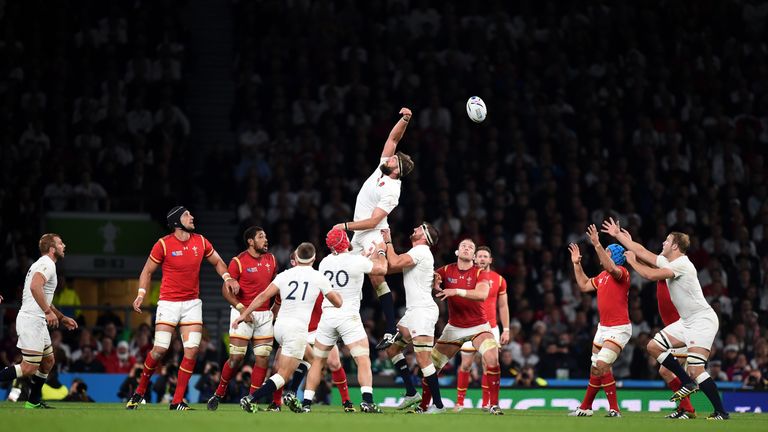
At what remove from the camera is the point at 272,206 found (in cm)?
2623

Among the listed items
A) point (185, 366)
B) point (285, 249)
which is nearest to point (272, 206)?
point (285, 249)

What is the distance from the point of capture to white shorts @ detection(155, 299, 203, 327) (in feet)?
56.1

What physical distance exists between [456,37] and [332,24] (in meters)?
2.93

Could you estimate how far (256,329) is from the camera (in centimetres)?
1803

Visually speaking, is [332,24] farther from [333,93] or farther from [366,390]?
[366,390]

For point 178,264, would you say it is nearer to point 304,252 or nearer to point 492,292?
point 304,252

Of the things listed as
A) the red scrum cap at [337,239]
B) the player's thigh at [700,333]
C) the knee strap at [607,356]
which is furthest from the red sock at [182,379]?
the player's thigh at [700,333]

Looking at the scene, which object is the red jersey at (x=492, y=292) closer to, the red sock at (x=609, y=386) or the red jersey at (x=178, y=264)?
the red sock at (x=609, y=386)

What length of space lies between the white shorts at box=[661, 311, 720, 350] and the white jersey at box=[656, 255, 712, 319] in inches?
3.3

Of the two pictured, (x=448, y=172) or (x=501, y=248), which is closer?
(x=501, y=248)

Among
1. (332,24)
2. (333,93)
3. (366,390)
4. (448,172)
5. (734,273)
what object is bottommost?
(366,390)

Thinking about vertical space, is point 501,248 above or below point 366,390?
above

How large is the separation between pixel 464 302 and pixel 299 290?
9.07ft

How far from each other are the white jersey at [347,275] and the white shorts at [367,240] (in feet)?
2.09
